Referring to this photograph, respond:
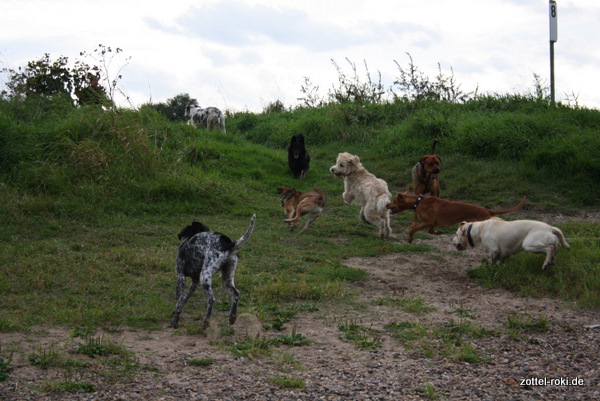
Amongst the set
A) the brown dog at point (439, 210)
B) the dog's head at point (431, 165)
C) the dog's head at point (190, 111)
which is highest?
the dog's head at point (190, 111)

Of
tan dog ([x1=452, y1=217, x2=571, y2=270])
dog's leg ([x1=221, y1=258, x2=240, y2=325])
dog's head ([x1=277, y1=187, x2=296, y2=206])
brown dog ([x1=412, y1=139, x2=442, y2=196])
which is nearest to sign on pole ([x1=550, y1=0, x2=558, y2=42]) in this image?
brown dog ([x1=412, y1=139, x2=442, y2=196])

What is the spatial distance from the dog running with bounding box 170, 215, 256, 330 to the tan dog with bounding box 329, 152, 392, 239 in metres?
4.10

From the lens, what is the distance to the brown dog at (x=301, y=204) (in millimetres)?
9391

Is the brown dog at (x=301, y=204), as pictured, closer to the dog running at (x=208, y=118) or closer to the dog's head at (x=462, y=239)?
the dog's head at (x=462, y=239)

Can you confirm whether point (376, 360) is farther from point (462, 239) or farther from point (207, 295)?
point (462, 239)

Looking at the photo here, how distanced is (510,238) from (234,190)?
5.69 metres

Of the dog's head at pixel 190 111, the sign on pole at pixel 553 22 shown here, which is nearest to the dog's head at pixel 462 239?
the sign on pole at pixel 553 22

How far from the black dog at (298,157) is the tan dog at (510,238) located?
6054mm

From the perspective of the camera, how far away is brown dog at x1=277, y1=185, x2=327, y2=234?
9.39m

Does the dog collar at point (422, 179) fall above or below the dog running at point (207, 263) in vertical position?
above

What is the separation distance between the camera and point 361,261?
802 centimetres

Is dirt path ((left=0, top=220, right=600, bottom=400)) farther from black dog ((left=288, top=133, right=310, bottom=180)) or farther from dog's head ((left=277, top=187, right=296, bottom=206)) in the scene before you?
black dog ((left=288, top=133, right=310, bottom=180))

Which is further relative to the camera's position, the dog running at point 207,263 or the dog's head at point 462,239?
the dog's head at point 462,239

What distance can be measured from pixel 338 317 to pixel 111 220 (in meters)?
4.75
